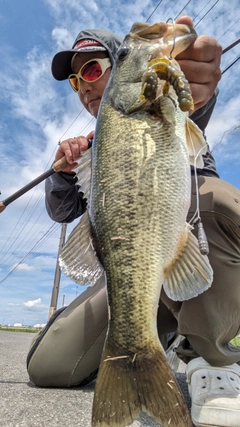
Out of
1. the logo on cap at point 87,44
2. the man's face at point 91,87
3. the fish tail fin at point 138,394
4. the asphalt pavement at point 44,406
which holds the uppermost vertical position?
the logo on cap at point 87,44

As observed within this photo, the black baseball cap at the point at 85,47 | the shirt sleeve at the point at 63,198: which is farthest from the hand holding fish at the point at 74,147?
the black baseball cap at the point at 85,47

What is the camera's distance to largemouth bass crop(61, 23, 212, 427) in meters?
1.26

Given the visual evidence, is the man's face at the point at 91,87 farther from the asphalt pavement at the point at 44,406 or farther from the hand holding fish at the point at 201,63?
the asphalt pavement at the point at 44,406

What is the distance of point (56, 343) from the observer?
254 centimetres

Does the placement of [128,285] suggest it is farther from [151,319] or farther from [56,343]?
[56,343]

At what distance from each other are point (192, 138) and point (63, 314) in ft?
5.32

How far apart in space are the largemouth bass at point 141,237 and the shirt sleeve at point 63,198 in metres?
1.34

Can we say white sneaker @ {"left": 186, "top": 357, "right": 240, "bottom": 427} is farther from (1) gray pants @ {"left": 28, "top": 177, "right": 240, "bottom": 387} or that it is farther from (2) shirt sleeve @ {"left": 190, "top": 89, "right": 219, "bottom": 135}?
(2) shirt sleeve @ {"left": 190, "top": 89, "right": 219, "bottom": 135}

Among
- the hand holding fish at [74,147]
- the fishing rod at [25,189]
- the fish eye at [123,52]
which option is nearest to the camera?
the fish eye at [123,52]

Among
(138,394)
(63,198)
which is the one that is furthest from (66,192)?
(138,394)

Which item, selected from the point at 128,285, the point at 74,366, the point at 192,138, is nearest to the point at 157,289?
the point at 128,285

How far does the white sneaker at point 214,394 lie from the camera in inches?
61.6

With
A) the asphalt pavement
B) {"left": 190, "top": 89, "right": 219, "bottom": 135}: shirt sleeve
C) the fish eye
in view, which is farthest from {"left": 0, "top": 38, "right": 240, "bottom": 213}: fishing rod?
the asphalt pavement

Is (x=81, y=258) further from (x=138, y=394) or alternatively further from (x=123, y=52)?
(x=123, y=52)
